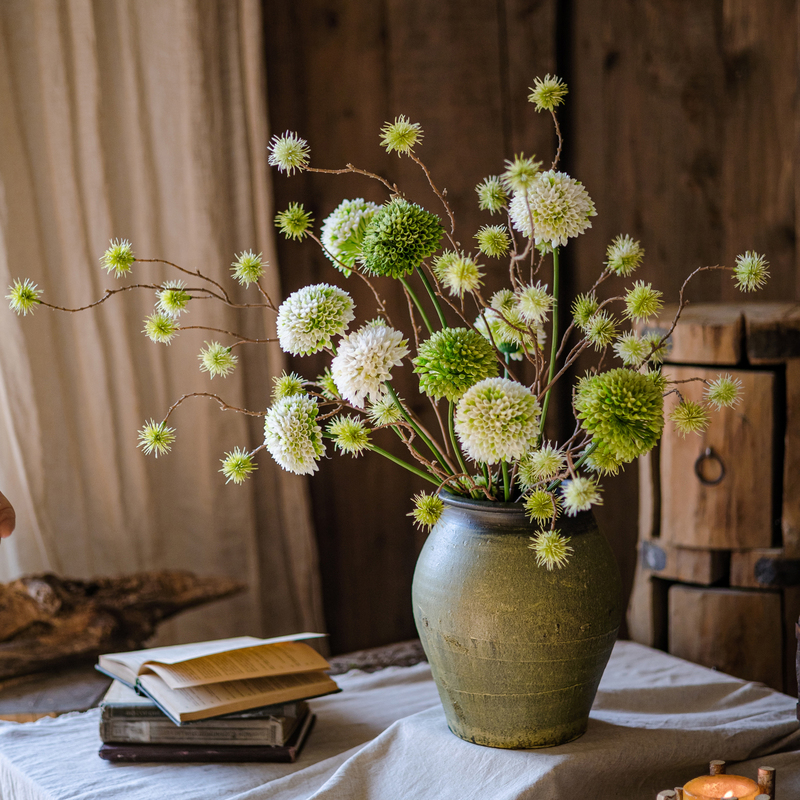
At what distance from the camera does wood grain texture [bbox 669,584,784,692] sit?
4.48 feet

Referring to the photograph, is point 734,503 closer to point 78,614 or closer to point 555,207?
point 555,207

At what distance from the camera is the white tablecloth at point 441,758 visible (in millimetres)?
896

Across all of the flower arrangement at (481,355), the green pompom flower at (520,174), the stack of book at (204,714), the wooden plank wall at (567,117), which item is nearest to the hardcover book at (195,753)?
the stack of book at (204,714)

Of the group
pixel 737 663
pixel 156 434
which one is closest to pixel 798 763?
pixel 737 663

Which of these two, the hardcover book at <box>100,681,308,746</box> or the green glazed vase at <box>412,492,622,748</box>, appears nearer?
the green glazed vase at <box>412,492,622,748</box>

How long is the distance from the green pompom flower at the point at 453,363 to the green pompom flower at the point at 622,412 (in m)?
0.10

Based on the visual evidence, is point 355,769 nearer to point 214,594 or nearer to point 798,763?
point 798,763

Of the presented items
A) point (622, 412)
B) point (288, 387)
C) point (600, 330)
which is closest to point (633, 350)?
point (600, 330)

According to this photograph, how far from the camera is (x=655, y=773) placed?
3.09 feet

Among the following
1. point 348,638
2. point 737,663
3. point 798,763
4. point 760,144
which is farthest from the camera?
point 348,638

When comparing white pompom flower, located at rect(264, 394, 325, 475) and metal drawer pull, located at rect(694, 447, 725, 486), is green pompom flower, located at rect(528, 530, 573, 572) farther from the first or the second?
metal drawer pull, located at rect(694, 447, 725, 486)

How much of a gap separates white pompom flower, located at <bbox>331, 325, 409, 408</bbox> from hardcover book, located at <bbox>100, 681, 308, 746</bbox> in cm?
40

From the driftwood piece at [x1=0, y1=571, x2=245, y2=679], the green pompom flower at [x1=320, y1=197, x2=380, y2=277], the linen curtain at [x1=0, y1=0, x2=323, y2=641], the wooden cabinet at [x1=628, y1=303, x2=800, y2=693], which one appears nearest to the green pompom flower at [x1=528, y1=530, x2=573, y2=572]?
the green pompom flower at [x1=320, y1=197, x2=380, y2=277]

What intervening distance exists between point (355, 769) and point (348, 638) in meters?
1.25
